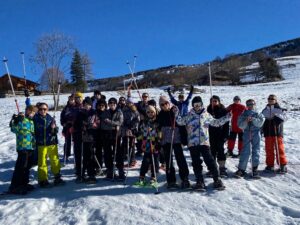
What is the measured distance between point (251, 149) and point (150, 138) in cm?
254

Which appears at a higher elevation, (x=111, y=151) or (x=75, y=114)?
(x=75, y=114)

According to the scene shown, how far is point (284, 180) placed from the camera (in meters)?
8.12

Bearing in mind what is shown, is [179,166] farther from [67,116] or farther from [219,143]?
[67,116]

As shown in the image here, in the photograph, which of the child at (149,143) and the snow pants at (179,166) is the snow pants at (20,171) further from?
the snow pants at (179,166)

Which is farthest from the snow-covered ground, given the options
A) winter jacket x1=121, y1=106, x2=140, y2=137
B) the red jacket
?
winter jacket x1=121, y1=106, x2=140, y2=137

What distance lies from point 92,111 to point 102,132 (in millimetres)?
566

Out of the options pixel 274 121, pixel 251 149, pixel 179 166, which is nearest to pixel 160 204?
pixel 179 166

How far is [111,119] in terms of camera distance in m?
8.52

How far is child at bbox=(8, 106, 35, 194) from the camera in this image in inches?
317

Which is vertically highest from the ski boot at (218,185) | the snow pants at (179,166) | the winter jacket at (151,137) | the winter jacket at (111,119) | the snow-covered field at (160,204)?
the winter jacket at (111,119)

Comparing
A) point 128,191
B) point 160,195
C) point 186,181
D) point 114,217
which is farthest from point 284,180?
point 114,217

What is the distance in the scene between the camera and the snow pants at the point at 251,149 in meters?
8.41

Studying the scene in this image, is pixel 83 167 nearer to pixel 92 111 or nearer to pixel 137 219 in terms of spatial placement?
pixel 92 111

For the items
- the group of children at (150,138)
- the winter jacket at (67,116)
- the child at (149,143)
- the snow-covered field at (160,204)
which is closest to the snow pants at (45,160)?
the group of children at (150,138)
